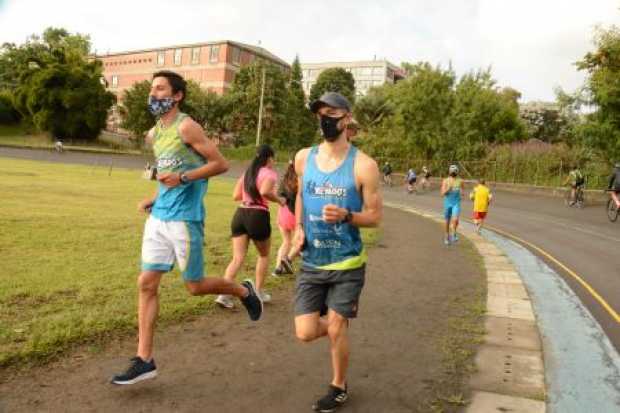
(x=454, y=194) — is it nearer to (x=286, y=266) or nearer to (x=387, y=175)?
(x=286, y=266)

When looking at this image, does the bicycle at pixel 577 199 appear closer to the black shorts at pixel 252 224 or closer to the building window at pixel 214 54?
the black shorts at pixel 252 224

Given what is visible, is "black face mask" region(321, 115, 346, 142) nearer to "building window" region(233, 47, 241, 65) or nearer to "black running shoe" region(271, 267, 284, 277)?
"black running shoe" region(271, 267, 284, 277)

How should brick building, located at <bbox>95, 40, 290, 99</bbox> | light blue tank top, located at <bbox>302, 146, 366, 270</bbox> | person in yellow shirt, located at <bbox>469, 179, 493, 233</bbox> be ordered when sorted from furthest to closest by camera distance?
1. brick building, located at <bbox>95, 40, 290, 99</bbox>
2. person in yellow shirt, located at <bbox>469, 179, 493, 233</bbox>
3. light blue tank top, located at <bbox>302, 146, 366, 270</bbox>

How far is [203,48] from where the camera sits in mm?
82688

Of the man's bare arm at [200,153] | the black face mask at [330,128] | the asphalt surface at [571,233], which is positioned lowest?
the asphalt surface at [571,233]

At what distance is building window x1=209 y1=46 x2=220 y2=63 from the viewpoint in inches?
3183

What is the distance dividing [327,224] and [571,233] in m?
14.9

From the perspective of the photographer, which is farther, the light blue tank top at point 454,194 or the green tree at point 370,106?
the green tree at point 370,106

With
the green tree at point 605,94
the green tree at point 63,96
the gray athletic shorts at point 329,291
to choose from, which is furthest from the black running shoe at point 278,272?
the green tree at point 63,96

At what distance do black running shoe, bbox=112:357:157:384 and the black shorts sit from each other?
242cm

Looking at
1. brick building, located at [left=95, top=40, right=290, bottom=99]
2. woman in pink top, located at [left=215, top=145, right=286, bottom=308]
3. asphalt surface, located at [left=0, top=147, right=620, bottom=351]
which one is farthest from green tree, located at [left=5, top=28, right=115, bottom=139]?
woman in pink top, located at [left=215, top=145, right=286, bottom=308]

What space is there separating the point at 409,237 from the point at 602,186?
18496 mm

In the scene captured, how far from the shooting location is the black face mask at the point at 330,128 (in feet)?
12.4

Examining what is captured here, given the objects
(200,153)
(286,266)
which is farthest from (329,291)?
(286,266)
